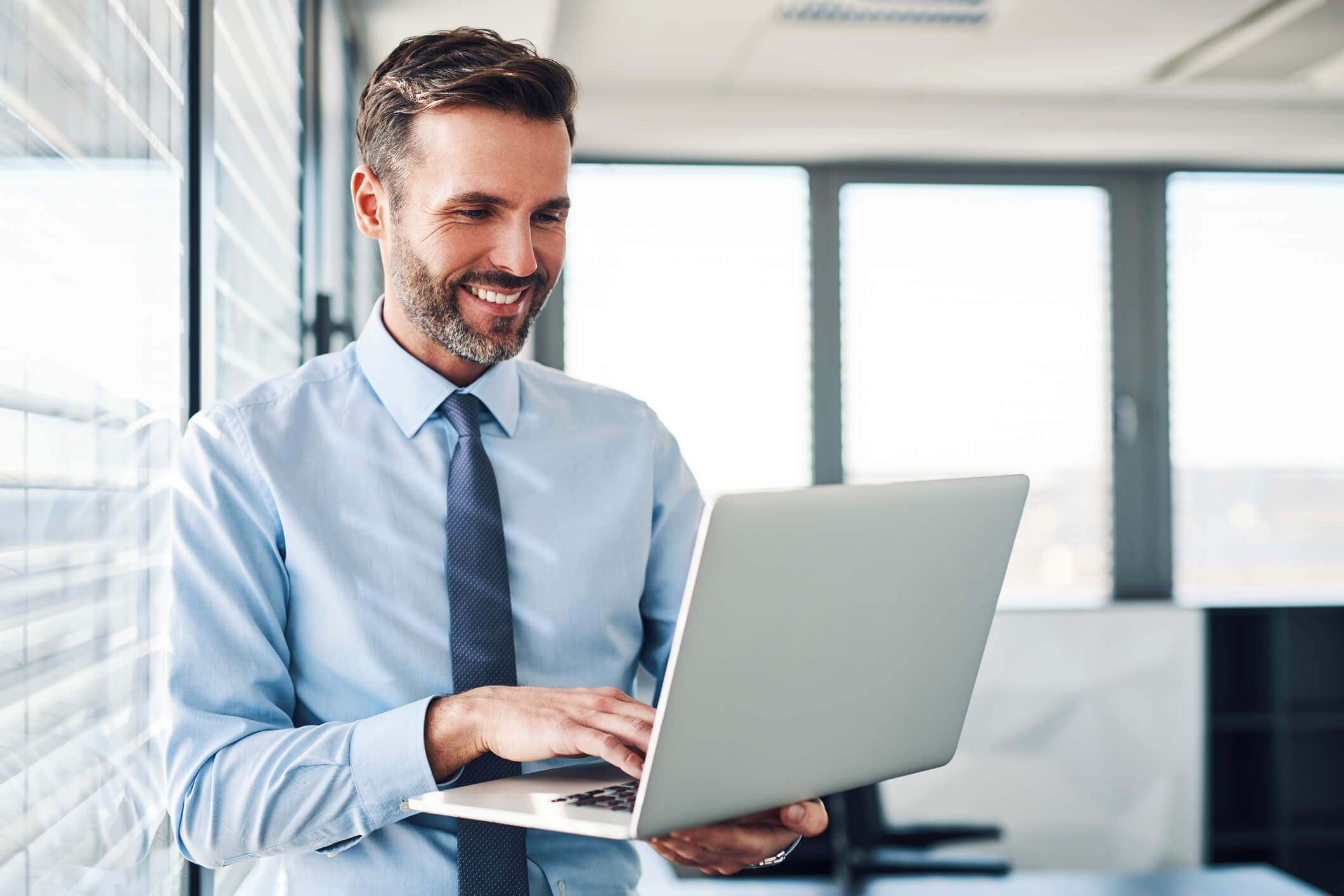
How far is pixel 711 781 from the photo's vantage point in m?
0.73

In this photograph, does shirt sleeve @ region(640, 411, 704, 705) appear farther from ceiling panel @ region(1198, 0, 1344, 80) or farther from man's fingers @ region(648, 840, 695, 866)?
ceiling panel @ region(1198, 0, 1344, 80)

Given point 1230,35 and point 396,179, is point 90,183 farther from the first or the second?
point 1230,35

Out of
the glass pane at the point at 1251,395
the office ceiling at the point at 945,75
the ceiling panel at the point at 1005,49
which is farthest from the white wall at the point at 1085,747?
the ceiling panel at the point at 1005,49

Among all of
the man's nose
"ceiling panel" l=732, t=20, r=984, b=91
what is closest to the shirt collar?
the man's nose

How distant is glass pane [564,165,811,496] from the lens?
12.7 ft

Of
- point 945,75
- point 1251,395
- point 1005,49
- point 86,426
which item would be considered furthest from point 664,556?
point 1251,395

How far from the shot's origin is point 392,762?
85 cm

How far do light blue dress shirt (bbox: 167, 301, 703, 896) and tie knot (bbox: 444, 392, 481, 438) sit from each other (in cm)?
1

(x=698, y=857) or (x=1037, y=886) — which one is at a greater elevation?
(x=698, y=857)

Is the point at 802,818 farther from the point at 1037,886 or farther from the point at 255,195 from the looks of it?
the point at 1037,886

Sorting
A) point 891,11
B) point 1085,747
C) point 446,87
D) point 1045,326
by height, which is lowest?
point 1085,747

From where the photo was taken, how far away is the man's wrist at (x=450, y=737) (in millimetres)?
844

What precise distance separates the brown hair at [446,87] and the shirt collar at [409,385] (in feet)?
0.51

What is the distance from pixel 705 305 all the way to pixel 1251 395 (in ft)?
7.12
